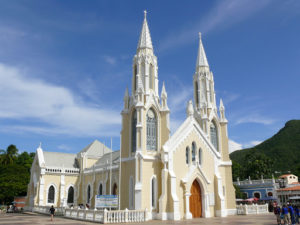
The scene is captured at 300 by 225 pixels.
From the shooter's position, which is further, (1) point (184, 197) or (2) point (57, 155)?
(2) point (57, 155)

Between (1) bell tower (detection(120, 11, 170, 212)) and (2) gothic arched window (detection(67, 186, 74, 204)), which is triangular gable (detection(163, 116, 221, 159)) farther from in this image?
(2) gothic arched window (detection(67, 186, 74, 204))

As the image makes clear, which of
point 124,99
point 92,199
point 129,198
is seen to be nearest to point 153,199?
point 129,198

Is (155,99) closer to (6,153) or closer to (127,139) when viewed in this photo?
(127,139)

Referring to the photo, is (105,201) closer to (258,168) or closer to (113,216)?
(113,216)

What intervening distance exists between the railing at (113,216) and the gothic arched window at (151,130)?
6910 mm

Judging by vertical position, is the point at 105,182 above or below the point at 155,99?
below

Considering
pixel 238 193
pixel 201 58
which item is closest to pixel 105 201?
pixel 201 58

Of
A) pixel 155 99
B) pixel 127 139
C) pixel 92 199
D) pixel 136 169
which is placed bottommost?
pixel 92 199

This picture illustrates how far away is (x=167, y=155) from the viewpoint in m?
28.6

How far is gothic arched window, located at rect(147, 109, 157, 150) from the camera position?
30.1 metres

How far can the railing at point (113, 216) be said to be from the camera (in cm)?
2330

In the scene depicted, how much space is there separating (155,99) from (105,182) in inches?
546

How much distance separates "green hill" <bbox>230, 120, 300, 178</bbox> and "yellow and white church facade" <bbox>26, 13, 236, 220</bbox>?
49.7m

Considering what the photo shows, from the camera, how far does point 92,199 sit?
40656mm
